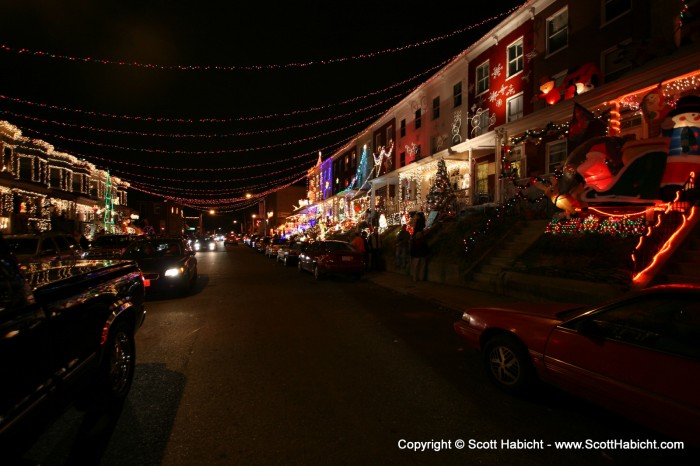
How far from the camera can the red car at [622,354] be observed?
2812mm

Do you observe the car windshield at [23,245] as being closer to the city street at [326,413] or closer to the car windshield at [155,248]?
the car windshield at [155,248]

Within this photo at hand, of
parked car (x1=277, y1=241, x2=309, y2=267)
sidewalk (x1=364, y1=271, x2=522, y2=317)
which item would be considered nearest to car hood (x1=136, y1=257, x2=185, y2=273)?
sidewalk (x1=364, y1=271, x2=522, y2=317)

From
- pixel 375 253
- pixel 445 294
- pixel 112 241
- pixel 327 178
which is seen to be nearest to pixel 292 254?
pixel 375 253

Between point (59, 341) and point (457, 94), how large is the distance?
21219 mm

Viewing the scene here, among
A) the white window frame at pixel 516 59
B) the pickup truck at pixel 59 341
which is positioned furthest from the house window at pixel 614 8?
the pickup truck at pixel 59 341

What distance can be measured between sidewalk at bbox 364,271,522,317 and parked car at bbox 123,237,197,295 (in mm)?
5820

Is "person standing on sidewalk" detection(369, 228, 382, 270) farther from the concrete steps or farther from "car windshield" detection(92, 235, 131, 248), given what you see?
"car windshield" detection(92, 235, 131, 248)

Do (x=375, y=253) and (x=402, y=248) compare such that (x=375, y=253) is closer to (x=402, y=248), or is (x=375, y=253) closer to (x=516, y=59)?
(x=402, y=248)

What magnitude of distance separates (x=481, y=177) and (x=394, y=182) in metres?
8.19

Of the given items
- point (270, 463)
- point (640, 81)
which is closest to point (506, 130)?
point (640, 81)

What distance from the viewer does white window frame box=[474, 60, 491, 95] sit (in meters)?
18.6

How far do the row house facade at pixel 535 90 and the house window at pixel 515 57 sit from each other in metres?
0.04

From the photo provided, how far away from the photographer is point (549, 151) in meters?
15.1

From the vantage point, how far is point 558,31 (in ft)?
49.3
